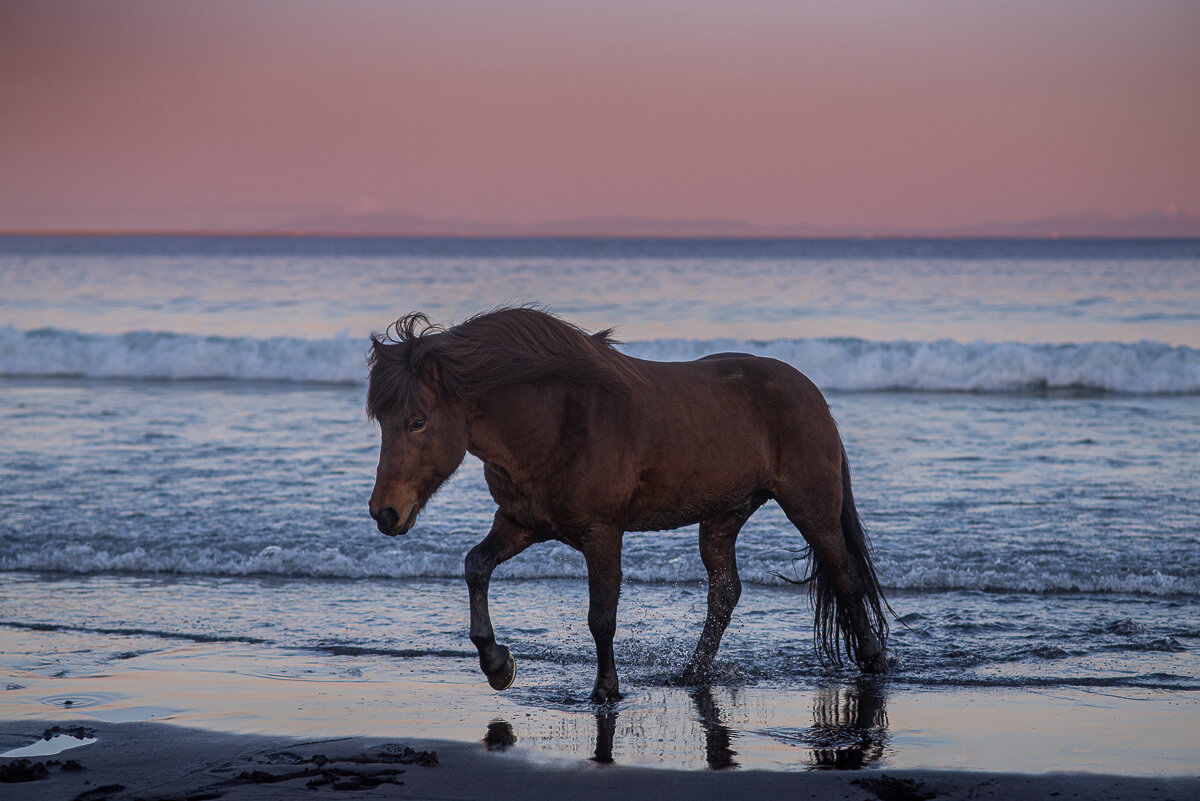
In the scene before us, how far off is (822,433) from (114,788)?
3.49m

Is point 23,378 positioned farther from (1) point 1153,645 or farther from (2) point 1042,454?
(1) point 1153,645

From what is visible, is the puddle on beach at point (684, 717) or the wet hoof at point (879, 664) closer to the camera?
the puddle on beach at point (684, 717)

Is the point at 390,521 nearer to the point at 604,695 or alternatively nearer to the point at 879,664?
the point at 604,695

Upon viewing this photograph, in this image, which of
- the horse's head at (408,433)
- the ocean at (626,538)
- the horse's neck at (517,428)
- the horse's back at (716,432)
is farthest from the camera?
the ocean at (626,538)

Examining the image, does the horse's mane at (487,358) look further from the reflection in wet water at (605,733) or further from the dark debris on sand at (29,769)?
the dark debris on sand at (29,769)

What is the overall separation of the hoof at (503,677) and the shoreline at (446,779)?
0.59 m

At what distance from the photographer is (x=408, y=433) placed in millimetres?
4734

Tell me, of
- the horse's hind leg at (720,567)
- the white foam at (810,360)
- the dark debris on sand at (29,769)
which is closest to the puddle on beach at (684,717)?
the horse's hind leg at (720,567)

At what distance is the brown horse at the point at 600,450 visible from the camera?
482 centimetres

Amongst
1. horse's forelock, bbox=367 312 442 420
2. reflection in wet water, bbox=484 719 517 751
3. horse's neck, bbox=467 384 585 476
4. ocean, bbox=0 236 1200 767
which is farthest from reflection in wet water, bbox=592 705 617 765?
horse's forelock, bbox=367 312 442 420

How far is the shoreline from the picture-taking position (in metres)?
3.97

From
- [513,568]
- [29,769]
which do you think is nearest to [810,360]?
[513,568]

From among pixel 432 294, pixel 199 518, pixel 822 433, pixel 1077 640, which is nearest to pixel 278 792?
pixel 822 433

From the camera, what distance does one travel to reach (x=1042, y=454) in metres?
12.0
